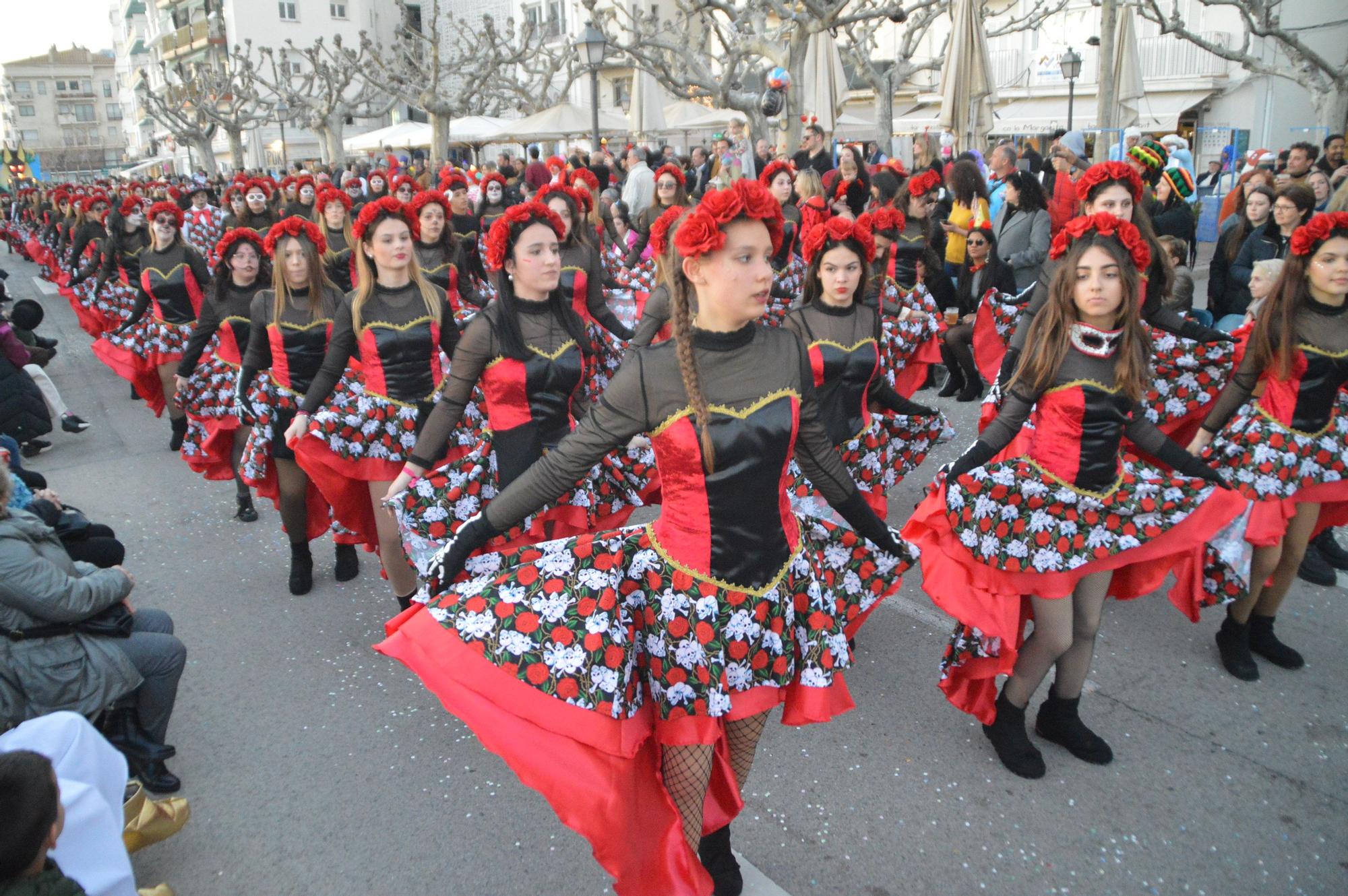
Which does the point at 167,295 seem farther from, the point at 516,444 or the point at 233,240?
the point at 516,444

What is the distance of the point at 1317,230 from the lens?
4.03 meters

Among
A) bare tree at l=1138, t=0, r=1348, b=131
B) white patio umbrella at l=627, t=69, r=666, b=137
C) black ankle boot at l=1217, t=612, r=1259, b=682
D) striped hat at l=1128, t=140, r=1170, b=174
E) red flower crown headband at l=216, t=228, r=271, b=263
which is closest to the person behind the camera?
black ankle boot at l=1217, t=612, r=1259, b=682

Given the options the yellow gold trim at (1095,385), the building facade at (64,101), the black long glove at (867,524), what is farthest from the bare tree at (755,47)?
the building facade at (64,101)

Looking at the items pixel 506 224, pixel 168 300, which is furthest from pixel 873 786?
pixel 168 300

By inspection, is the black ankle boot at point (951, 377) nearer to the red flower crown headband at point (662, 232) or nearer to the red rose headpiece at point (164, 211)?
the red flower crown headband at point (662, 232)

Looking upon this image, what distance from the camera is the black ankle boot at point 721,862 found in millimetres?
Answer: 3018

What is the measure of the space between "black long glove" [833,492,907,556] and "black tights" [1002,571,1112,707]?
2.60 ft

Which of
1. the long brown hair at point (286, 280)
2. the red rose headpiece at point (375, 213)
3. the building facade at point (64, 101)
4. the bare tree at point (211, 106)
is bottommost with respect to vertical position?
the long brown hair at point (286, 280)

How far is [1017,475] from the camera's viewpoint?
3.62 m

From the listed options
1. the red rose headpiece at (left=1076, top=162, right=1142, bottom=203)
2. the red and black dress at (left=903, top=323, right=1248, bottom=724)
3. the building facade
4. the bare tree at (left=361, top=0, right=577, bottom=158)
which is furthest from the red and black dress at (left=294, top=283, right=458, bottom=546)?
the building facade

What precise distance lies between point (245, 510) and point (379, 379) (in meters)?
2.57

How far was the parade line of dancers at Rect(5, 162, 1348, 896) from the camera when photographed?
2643 mm

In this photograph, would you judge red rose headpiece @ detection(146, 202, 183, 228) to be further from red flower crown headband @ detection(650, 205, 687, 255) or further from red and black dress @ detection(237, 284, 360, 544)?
red flower crown headband @ detection(650, 205, 687, 255)

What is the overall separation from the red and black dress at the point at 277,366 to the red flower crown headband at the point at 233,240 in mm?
841
